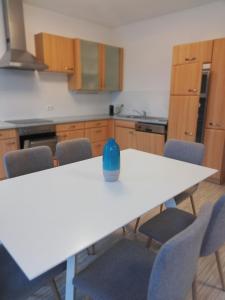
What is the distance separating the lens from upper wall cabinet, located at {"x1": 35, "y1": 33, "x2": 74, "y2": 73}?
3.52 m

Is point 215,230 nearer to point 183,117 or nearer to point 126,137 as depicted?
point 183,117

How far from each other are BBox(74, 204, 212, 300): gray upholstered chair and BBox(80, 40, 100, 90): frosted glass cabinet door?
131 inches

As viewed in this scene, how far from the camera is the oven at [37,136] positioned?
3.27m

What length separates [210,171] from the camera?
175 centimetres

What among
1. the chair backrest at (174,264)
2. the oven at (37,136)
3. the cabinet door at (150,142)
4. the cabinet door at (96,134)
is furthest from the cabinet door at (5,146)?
the chair backrest at (174,264)

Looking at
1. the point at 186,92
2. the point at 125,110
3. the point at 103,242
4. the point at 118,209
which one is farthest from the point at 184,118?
the point at 118,209

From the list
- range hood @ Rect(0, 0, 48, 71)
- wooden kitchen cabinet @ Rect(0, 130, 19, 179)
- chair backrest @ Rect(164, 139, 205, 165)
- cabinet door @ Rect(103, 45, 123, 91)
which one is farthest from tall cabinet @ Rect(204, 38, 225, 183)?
wooden kitchen cabinet @ Rect(0, 130, 19, 179)

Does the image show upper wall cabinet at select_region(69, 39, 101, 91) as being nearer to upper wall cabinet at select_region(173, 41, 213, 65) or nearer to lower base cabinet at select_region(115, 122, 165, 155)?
lower base cabinet at select_region(115, 122, 165, 155)

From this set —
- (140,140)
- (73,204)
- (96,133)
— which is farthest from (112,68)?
(73,204)

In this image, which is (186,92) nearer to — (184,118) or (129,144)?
(184,118)

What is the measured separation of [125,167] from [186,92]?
6.62 ft

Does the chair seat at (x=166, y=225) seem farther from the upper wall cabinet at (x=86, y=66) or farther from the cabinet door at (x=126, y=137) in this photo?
the upper wall cabinet at (x=86, y=66)

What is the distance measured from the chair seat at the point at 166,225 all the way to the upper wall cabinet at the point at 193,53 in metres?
2.38

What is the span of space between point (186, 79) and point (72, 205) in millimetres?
2769
